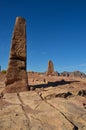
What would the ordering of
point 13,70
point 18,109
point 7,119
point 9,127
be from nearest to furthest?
point 9,127
point 7,119
point 18,109
point 13,70

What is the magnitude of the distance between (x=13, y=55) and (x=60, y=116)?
8.28 meters

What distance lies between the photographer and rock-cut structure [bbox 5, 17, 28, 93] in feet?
46.3

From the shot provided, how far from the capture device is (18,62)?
14.6 meters

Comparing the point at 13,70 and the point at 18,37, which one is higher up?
the point at 18,37

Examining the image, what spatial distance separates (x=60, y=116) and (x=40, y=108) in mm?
1370

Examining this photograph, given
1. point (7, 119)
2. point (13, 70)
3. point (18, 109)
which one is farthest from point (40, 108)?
point (13, 70)

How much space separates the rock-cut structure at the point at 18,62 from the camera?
46.3 ft

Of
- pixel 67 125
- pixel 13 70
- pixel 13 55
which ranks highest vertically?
pixel 13 55

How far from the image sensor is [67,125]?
6539mm

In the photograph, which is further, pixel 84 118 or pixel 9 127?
pixel 84 118

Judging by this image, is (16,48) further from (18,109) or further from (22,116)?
(22,116)

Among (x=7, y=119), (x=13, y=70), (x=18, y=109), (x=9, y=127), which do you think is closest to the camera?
(x=9, y=127)

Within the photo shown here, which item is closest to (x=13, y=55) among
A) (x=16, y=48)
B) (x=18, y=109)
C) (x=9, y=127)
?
(x=16, y=48)

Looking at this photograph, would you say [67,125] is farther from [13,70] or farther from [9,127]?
[13,70]
